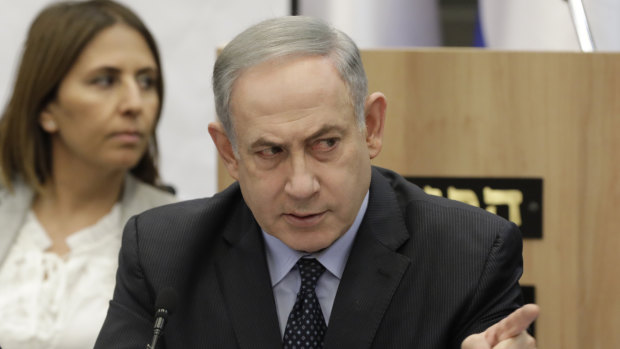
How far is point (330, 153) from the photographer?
69.6 inches

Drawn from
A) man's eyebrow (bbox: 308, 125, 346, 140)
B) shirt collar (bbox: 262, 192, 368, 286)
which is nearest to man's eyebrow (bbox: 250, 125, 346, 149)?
man's eyebrow (bbox: 308, 125, 346, 140)

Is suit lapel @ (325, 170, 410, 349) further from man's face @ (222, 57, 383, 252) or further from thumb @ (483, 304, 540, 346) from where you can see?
thumb @ (483, 304, 540, 346)

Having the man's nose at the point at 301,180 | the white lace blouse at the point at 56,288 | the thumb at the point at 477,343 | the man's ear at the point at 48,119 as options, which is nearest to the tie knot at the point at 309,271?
the man's nose at the point at 301,180

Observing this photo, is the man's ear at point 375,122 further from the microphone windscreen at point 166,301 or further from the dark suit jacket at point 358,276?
the microphone windscreen at point 166,301

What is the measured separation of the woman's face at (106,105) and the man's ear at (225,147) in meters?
1.33

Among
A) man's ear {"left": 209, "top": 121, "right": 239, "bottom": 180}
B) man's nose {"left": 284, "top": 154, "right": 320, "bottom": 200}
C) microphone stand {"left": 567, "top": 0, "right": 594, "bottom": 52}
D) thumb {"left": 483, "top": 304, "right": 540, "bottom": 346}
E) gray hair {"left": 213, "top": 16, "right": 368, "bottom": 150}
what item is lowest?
thumb {"left": 483, "top": 304, "right": 540, "bottom": 346}

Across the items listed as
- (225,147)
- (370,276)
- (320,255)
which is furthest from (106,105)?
(370,276)

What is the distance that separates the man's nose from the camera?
1.73 m

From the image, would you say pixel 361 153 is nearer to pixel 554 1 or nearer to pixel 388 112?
pixel 388 112

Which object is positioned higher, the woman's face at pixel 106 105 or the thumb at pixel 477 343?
the woman's face at pixel 106 105

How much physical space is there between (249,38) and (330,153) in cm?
29

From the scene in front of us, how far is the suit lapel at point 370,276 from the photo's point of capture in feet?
6.00

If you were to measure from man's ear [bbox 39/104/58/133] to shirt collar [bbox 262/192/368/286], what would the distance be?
1569 millimetres

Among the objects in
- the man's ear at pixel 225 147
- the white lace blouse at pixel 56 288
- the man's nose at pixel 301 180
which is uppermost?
the man's ear at pixel 225 147
